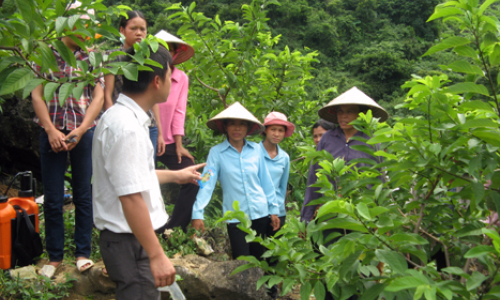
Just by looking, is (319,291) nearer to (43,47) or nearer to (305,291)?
(305,291)

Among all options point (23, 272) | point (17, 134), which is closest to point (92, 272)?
point (23, 272)

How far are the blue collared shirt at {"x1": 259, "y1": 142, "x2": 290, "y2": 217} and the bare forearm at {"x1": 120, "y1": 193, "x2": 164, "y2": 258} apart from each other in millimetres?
2169

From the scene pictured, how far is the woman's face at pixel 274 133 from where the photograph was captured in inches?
153

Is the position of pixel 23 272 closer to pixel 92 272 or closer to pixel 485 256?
pixel 92 272

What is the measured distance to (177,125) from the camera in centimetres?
377

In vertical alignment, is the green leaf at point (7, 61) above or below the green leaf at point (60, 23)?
below

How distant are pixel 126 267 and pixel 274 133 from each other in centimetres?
232

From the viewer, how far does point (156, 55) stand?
1.90m

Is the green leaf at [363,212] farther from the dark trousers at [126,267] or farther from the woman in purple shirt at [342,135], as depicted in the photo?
the woman in purple shirt at [342,135]

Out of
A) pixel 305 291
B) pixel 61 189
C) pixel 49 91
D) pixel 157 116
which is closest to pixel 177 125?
pixel 157 116

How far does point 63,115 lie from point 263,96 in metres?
2.23

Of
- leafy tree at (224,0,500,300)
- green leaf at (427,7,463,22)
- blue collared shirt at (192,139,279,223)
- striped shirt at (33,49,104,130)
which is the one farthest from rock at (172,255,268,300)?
green leaf at (427,7,463,22)

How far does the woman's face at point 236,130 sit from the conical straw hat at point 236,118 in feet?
0.18

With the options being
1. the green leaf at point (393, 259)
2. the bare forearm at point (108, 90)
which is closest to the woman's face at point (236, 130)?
the bare forearm at point (108, 90)
